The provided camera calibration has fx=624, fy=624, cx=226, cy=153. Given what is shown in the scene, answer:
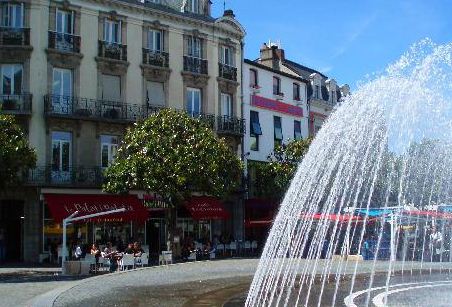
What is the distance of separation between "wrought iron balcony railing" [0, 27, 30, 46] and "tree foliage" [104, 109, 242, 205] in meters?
8.49

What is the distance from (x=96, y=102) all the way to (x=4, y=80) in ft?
17.7

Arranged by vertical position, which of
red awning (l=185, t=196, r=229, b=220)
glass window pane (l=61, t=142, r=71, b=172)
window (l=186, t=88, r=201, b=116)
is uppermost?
window (l=186, t=88, r=201, b=116)

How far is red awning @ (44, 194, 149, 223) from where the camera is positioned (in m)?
33.8

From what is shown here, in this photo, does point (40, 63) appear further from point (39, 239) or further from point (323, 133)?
point (323, 133)

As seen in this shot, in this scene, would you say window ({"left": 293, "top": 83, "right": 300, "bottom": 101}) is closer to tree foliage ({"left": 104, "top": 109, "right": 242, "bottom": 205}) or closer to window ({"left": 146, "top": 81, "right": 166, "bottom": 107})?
window ({"left": 146, "top": 81, "right": 166, "bottom": 107})

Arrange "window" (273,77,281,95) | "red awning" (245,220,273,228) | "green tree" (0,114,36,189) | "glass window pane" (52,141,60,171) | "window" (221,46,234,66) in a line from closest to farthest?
"green tree" (0,114,36,189) → "glass window pane" (52,141,60,171) → "red awning" (245,220,273,228) → "window" (221,46,234,66) → "window" (273,77,281,95)

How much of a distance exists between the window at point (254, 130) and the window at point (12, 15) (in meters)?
18.5

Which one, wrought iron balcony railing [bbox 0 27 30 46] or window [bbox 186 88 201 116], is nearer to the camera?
wrought iron balcony railing [bbox 0 27 30 46]

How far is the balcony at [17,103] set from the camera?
A: 116ft

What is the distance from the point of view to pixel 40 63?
36188 mm

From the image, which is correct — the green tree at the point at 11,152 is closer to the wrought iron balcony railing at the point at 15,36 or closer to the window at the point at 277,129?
the wrought iron balcony railing at the point at 15,36

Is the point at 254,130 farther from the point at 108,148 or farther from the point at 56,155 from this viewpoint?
the point at 56,155

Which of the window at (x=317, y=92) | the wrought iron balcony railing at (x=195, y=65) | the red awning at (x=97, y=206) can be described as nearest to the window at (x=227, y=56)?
the wrought iron balcony railing at (x=195, y=65)

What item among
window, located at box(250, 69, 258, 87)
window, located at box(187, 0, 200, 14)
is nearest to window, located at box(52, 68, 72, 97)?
window, located at box(187, 0, 200, 14)
